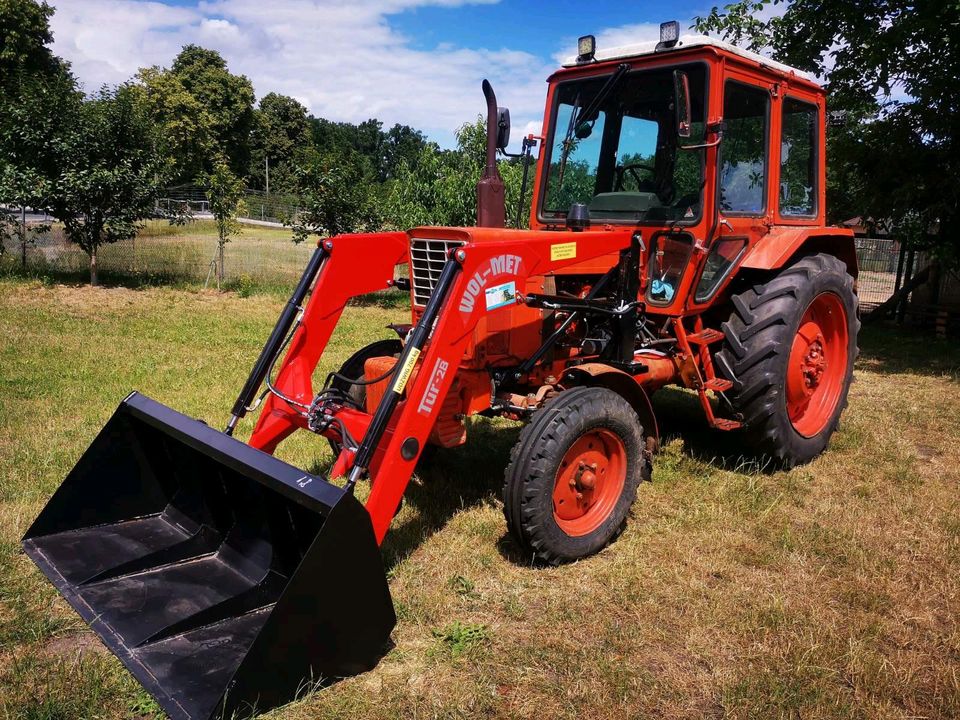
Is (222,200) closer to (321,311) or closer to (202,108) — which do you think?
(321,311)

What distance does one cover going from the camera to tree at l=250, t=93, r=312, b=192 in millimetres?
51062

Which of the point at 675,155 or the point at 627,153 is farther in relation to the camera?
the point at 627,153

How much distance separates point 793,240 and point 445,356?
282cm

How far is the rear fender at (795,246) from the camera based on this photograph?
470 cm

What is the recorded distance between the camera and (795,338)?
4992 millimetres

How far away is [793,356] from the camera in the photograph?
5.08 m

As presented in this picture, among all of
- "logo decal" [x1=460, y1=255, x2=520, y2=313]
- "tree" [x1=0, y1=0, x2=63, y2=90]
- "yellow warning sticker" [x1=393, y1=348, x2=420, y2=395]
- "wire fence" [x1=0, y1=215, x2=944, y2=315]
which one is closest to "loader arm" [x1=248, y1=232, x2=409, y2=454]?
"yellow warning sticker" [x1=393, y1=348, x2=420, y2=395]

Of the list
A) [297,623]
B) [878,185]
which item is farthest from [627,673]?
[878,185]

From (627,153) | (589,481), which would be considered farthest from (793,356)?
(589,481)

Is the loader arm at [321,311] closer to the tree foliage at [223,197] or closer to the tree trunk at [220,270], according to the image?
the tree trunk at [220,270]

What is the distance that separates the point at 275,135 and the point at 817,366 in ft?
175

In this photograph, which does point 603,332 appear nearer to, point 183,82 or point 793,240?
point 793,240

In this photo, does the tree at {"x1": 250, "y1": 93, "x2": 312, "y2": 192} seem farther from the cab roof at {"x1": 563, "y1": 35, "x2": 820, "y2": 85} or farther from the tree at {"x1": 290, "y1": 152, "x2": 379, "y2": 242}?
the cab roof at {"x1": 563, "y1": 35, "x2": 820, "y2": 85}

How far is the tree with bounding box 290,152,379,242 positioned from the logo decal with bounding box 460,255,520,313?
10326 mm
